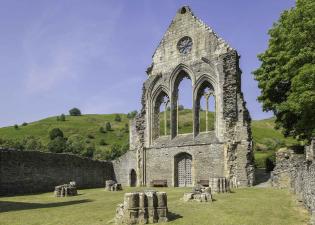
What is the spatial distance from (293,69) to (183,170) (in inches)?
476

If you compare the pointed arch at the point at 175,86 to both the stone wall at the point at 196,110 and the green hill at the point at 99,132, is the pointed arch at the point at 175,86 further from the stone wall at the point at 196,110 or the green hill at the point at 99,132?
the green hill at the point at 99,132

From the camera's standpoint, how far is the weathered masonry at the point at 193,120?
26.1 metres

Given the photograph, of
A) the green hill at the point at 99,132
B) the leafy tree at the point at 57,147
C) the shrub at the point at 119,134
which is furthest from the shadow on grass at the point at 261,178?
the shrub at the point at 119,134

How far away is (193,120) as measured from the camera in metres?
28.4

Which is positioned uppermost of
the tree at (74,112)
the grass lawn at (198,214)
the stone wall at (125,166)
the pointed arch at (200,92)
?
the tree at (74,112)

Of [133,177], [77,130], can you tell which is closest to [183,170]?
[133,177]

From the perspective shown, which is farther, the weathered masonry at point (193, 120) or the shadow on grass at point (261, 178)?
the weathered masonry at point (193, 120)

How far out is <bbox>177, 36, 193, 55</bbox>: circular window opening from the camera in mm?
30025

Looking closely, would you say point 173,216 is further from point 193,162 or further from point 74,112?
point 74,112

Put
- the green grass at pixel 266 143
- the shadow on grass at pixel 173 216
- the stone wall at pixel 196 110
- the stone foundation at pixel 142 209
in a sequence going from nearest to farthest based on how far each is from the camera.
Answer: the stone foundation at pixel 142 209, the shadow on grass at pixel 173 216, the stone wall at pixel 196 110, the green grass at pixel 266 143

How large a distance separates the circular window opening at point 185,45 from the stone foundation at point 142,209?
1986 cm

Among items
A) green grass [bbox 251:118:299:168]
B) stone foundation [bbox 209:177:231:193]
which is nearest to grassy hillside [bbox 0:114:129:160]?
green grass [bbox 251:118:299:168]

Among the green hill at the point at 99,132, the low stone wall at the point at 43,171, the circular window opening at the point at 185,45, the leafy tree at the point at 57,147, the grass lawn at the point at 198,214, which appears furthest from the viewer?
the green hill at the point at 99,132

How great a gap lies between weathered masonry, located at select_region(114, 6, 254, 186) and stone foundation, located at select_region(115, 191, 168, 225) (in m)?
14.8
